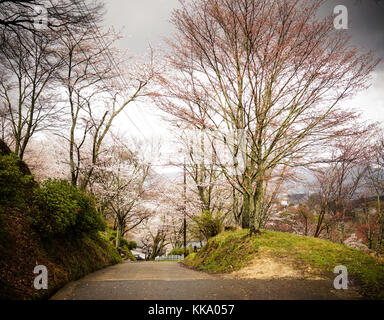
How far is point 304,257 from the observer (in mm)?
4492

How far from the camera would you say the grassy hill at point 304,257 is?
11.2 ft

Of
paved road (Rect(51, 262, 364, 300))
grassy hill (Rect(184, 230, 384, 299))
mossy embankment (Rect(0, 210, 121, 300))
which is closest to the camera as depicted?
mossy embankment (Rect(0, 210, 121, 300))

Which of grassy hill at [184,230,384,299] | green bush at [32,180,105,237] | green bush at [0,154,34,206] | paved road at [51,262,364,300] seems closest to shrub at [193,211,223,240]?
grassy hill at [184,230,384,299]

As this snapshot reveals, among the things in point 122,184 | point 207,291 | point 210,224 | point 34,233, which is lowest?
point 210,224

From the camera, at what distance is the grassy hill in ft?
11.2

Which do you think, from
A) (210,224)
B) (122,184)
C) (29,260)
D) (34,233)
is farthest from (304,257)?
(122,184)

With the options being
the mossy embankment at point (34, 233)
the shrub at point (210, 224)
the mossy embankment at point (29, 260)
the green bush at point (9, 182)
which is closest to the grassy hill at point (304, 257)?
the shrub at point (210, 224)

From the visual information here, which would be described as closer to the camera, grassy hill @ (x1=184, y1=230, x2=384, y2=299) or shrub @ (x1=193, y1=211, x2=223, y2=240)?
grassy hill @ (x1=184, y1=230, x2=384, y2=299)

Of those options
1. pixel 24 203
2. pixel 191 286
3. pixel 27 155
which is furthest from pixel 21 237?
pixel 27 155

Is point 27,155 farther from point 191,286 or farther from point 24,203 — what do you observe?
point 191,286

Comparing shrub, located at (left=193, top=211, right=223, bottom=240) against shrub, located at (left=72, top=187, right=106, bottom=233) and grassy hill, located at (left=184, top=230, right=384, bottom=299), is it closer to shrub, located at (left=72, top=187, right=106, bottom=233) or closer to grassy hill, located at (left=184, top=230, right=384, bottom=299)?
grassy hill, located at (left=184, top=230, right=384, bottom=299)

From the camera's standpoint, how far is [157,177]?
1798 centimetres

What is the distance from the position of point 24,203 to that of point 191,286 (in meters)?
3.64

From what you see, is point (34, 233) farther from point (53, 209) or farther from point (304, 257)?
point (304, 257)
